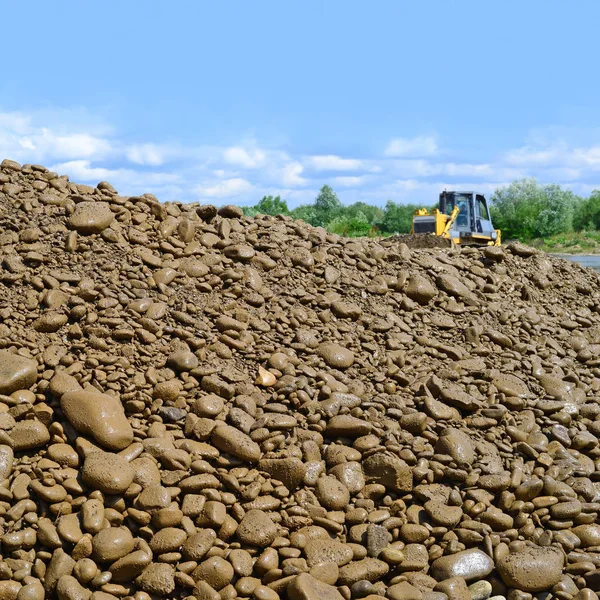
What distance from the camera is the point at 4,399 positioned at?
4.75m

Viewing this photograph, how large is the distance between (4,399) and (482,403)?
3.57 meters

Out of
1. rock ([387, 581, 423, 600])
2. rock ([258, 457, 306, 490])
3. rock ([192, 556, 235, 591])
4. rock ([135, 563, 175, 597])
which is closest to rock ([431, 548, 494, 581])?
rock ([387, 581, 423, 600])

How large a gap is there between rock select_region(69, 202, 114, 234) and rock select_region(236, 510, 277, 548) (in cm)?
311

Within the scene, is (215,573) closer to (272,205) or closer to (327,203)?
(272,205)

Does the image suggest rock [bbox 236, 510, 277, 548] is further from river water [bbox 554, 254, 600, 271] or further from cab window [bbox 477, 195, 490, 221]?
river water [bbox 554, 254, 600, 271]

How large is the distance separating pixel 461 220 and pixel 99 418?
14111 mm

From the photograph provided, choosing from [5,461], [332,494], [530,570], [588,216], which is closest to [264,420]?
[332,494]

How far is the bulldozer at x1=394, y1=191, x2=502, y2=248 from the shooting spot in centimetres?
1656

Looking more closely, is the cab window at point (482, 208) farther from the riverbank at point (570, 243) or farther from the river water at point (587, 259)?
the riverbank at point (570, 243)

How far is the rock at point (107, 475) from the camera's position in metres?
4.24

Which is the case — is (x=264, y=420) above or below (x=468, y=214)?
below

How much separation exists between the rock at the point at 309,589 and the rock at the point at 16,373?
235 centimetres

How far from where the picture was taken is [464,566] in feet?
14.0


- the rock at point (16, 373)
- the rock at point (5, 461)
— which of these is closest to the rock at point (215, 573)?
the rock at point (5, 461)
